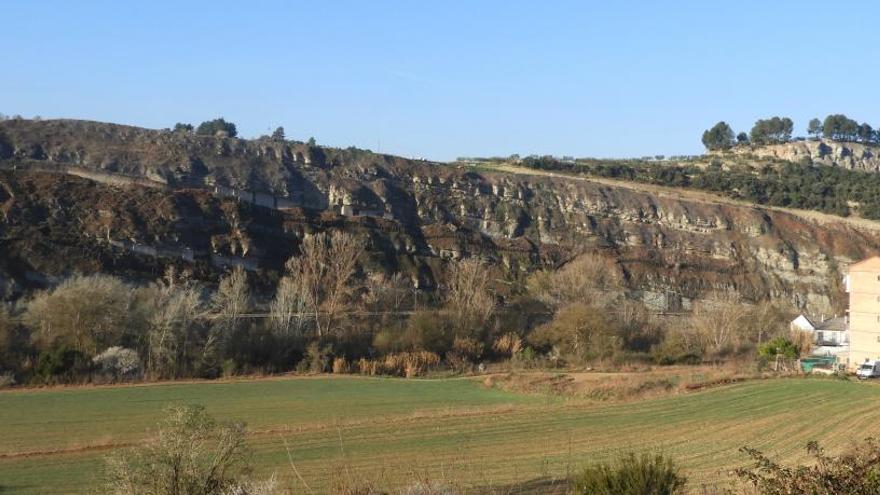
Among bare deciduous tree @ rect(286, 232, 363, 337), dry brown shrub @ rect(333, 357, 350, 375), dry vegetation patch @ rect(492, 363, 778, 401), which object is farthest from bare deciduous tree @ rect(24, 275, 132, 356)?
dry vegetation patch @ rect(492, 363, 778, 401)

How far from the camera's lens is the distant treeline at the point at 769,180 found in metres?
90.2

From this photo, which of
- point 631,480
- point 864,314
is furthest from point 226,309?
point 631,480

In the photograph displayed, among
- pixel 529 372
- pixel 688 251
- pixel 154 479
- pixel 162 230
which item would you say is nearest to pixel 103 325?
pixel 162 230

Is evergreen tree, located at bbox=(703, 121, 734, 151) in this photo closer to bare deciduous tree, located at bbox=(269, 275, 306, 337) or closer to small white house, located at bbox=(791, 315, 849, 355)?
small white house, located at bbox=(791, 315, 849, 355)

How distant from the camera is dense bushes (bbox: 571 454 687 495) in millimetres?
9359

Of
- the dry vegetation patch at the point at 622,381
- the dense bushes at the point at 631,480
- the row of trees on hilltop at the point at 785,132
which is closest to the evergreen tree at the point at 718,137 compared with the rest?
the row of trees on hilltop at the point at 785,132

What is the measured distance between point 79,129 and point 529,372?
4744 centimetres

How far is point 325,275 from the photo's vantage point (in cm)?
5616

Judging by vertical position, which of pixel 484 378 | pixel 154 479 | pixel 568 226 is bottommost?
pixel 484 378

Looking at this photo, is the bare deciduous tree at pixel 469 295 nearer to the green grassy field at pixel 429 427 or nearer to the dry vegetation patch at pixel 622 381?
the dry vegetation patch at pixel 622 381

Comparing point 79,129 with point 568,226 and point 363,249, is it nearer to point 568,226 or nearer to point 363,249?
point 363,249

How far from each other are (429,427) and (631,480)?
18.8 meters

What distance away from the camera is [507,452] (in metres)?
22.5

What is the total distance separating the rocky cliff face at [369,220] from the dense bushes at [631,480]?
46019 millimetres
